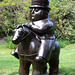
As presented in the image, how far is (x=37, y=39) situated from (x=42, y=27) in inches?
10.0

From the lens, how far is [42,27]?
2633mm

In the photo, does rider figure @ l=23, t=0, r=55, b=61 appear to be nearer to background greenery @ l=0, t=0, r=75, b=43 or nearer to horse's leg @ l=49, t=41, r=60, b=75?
horse's leg @ l=49, t=41, r=60, b=75

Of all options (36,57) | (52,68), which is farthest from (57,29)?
(36,57)

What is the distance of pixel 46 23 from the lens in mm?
2680

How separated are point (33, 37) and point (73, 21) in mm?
9749

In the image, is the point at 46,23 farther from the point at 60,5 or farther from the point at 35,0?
the point at 60,5

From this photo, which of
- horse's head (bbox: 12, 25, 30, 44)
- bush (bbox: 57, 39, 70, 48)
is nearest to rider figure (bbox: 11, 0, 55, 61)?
horse's head (bbox: 12, 25, 30, 44)

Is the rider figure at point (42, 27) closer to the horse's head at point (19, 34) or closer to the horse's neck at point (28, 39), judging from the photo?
the horse's neck at point (28, 39)

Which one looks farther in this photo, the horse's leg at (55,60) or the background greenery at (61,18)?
the background greenery at (61,18)

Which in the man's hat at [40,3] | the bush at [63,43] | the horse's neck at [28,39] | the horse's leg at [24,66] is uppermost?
the man's hat at [40,3]

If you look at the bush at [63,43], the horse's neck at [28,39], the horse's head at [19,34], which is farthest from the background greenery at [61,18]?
the horse's head at [19,34]

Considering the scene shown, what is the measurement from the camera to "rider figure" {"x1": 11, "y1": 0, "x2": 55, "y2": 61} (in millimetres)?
2568

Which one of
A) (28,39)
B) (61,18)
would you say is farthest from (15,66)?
(61,18)

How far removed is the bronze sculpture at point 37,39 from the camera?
254 centimetres
